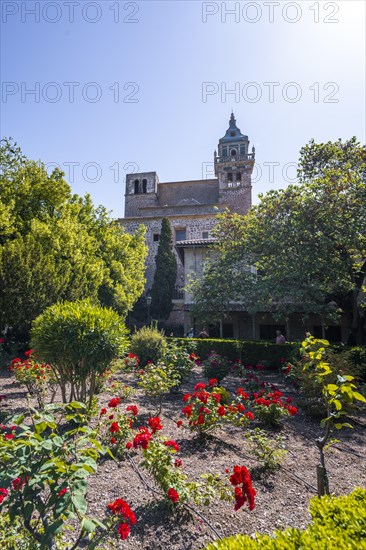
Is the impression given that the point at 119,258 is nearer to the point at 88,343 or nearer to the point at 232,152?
the point at 88,343

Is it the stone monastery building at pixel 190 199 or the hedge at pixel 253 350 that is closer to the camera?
the hedge at pixel 253 350

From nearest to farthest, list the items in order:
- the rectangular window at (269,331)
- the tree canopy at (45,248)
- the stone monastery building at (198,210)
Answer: the tree canopy at (45,248)
the stone monastery building at (198,210)
the rectangular window at (269,331)

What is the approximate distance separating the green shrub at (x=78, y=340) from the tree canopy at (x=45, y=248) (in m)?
6.25

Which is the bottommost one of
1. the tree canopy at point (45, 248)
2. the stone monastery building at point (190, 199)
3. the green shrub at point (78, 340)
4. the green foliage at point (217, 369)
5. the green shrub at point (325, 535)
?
the green foliage at point (217, 369)

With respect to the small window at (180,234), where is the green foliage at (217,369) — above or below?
below

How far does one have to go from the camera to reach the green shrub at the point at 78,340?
532 cm

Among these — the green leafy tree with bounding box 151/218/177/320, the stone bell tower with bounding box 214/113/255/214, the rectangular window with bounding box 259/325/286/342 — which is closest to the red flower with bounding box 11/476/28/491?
the rectangular window with bounding box 259/325/286/342

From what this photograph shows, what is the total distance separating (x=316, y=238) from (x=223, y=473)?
10.1m

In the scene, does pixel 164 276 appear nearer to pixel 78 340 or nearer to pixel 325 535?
Answer: pixel 78 340

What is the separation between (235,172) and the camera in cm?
3734

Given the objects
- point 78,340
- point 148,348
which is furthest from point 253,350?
point 78,340

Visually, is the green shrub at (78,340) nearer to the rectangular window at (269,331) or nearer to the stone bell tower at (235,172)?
the rectangular window at (269,331)

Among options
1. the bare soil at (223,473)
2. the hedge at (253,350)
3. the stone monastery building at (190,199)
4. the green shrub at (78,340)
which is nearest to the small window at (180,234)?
the stone monastery building at (190,199)

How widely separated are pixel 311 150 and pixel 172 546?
47.1ft
